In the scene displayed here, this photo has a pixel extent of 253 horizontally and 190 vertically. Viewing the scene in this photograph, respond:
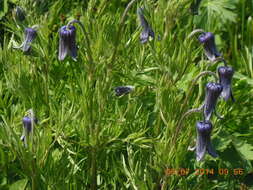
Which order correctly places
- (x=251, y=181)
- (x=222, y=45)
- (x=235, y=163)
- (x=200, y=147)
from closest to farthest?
(x=200, y=147), (x=235, y=163), (x=251, y=181), (x=222, y=45)

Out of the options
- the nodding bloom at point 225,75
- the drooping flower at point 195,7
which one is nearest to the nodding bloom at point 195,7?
the drooping flower at point 195,7

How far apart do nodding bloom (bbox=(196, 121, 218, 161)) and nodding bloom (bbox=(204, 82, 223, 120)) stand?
0.06 meters

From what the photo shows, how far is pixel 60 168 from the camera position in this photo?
8.19 feet

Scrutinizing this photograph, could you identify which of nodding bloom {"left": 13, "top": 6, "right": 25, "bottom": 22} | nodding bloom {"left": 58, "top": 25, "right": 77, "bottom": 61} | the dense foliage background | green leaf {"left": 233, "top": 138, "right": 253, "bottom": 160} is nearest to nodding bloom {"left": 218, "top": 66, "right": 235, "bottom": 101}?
the dense foliage background

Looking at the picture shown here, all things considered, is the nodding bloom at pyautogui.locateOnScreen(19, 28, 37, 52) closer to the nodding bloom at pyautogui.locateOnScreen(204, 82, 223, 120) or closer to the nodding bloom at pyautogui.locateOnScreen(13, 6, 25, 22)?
the nodding bloom at pyautogui.locateOnScreen(13, 6, 25, 22)

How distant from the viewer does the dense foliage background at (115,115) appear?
2.45m

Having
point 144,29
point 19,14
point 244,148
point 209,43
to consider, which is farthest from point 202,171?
point 19,14

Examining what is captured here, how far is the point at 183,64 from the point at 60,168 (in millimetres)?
845

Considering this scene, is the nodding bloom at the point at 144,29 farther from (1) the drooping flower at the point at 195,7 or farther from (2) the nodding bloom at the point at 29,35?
(1) the drooping flower at the point at 195,7

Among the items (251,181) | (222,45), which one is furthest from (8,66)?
(222,45)

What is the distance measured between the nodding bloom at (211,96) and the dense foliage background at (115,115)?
115mm

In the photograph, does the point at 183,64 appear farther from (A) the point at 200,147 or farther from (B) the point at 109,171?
(B) the point at 109,171

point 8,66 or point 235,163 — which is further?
point 235,163

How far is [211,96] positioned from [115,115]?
0.64 m
